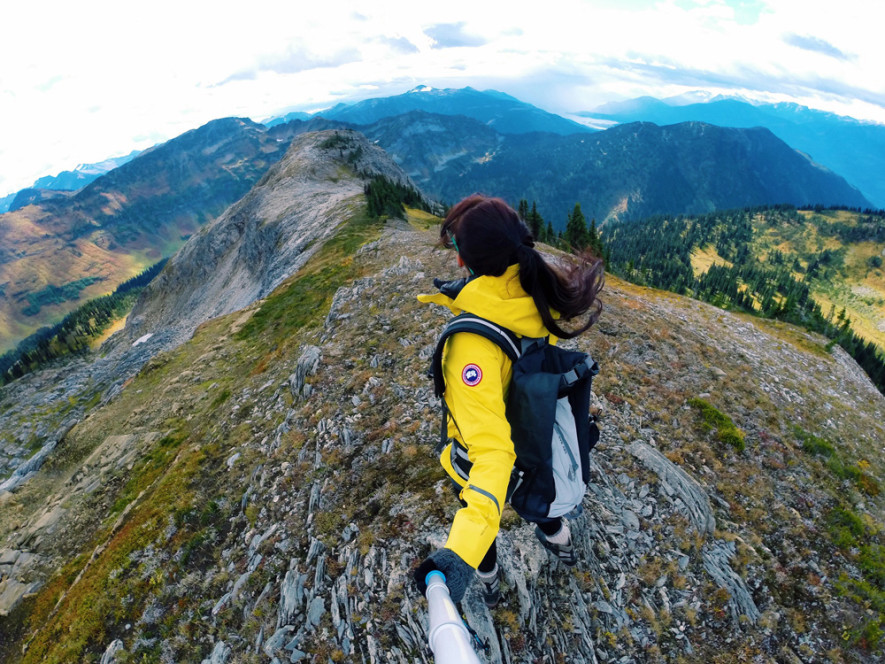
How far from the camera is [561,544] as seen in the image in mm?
6492

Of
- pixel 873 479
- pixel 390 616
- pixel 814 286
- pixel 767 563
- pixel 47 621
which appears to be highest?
pixel 390 616

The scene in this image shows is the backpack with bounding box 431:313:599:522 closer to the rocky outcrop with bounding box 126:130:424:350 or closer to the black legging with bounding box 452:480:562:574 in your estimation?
the black legging with bounding box 452:480:562:574

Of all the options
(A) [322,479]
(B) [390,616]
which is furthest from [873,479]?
(A) [322,479]

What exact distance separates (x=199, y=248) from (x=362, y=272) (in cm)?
7367

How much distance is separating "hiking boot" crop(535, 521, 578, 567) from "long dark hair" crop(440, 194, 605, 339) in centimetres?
411

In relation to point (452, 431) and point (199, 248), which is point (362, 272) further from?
point (199, 248)

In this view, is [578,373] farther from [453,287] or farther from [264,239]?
[264,239]

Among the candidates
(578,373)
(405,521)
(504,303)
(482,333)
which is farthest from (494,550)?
(504,303)

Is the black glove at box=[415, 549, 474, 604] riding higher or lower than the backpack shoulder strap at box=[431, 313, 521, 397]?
lower

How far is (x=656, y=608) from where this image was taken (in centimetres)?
677

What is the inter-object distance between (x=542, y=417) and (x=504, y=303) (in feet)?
3.77

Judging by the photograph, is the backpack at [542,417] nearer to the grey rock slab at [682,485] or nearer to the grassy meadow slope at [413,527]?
the grassy meadow slope at [413,527]

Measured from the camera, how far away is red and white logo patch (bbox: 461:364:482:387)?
11.3 ft

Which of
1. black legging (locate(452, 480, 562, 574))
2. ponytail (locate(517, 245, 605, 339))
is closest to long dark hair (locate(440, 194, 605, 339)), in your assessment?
ponytail (locate(517, 245, 605, 339))
